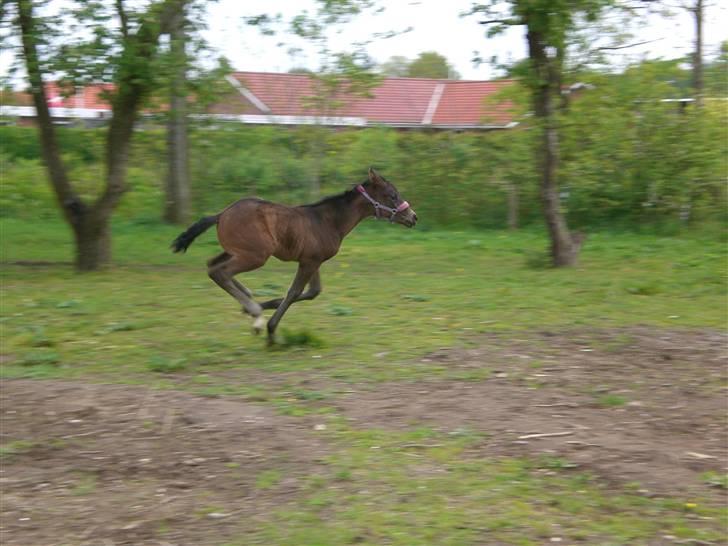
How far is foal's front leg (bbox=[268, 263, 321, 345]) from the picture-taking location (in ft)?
29.5

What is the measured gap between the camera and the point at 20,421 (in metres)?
6.75

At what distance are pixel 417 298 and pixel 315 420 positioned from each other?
204 inches

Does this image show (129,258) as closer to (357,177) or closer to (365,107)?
(357,177)

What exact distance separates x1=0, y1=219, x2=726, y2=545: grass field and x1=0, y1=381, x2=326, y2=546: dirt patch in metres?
0.05

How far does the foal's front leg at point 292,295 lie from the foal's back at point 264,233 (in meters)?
0.12

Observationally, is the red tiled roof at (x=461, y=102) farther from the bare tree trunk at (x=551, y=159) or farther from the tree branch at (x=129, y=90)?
the tree branch at (x=129, y=90)

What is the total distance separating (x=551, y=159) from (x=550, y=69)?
1.42m

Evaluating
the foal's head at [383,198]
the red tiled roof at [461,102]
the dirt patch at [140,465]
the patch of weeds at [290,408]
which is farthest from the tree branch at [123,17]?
the red tiled roof at [461,102]

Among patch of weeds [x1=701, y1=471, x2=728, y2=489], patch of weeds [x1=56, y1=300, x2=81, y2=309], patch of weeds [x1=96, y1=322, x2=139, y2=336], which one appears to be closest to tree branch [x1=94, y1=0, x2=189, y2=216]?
patch of weeds [x1=56, y1=300, x2=81, y2=309]

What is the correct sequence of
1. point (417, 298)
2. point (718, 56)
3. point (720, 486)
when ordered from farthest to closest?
point (718, 56), point (417, 298), point (720, 486)

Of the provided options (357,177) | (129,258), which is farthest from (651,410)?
(357,177)

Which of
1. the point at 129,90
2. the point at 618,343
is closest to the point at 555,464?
the point at 618,343

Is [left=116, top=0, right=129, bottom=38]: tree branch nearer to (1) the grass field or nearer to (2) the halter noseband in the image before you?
(1) the grass field

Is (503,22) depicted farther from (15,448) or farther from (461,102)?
(461,102)
